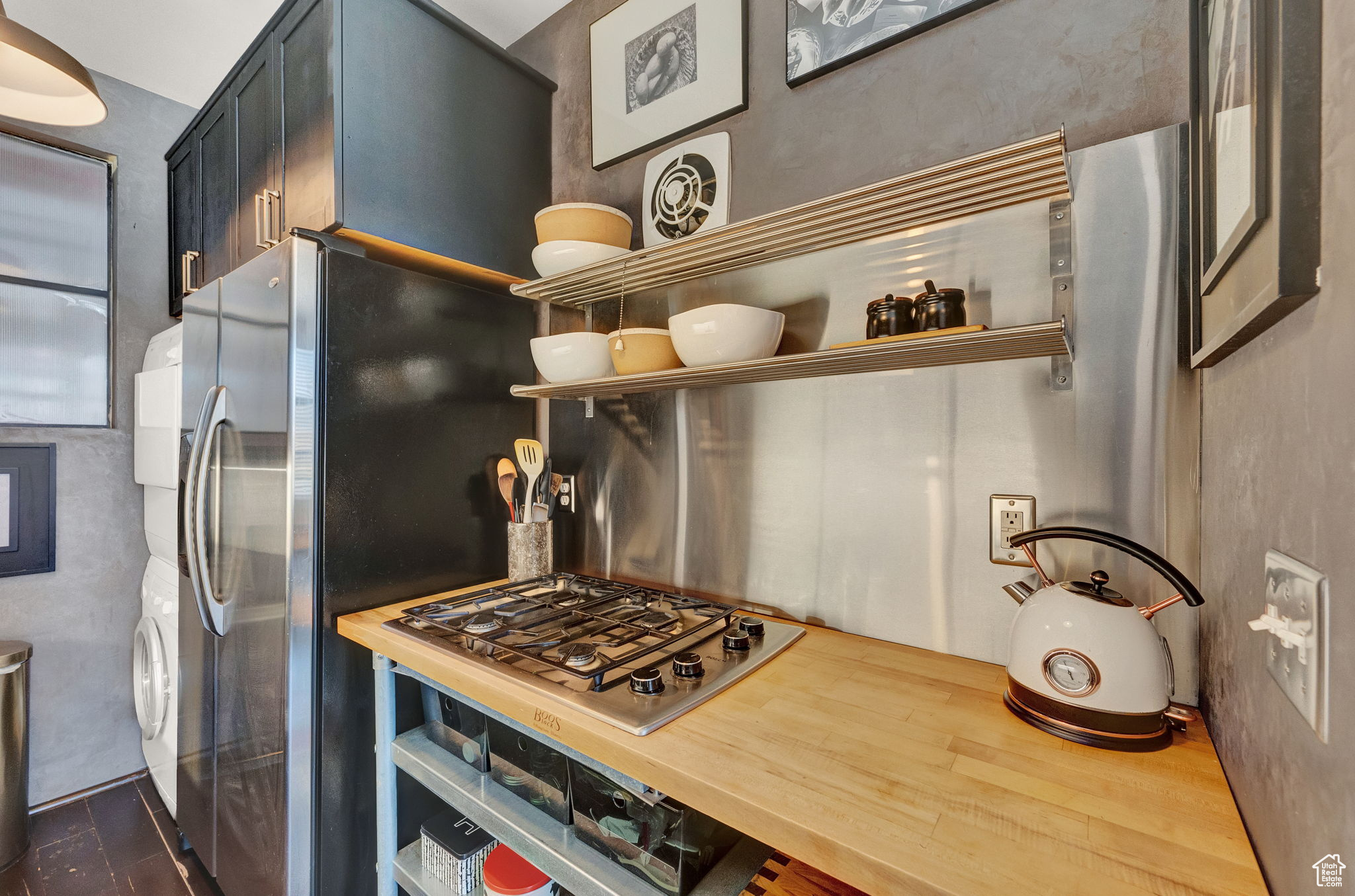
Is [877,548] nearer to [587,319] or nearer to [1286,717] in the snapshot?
[1286,717]

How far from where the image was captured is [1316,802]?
1.39ft

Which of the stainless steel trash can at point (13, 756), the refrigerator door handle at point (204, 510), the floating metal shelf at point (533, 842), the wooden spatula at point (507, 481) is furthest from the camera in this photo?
the stainless steel trash can at point (13, 756)

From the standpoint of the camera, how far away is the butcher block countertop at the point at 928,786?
54 centimetres

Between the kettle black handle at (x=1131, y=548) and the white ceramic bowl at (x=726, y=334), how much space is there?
56cm

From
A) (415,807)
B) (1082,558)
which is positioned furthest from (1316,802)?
(415,807)

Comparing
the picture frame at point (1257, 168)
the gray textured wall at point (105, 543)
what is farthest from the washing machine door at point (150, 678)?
the picture frame at point (1257, 168)

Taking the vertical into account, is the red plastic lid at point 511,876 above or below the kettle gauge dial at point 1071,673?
below

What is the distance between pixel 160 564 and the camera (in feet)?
6.82

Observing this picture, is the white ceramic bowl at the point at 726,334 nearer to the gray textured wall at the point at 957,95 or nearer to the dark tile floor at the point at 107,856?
the gray textured wall at the point at 957,95

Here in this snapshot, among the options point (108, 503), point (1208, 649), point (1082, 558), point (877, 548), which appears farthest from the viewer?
point (108, 503)

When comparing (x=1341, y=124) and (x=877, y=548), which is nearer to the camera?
(x=1341, y=124)

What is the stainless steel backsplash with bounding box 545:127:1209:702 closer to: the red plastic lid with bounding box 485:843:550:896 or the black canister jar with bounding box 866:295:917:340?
the black canister jar with bounding box 866:295:917:340

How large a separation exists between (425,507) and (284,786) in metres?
0.69

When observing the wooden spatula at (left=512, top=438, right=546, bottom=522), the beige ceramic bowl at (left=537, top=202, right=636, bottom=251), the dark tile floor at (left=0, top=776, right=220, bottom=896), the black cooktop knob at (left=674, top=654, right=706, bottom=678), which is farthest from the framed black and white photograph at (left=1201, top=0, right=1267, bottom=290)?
the dark tile floor at (left=0, top=776, right=220, bottom=896)
